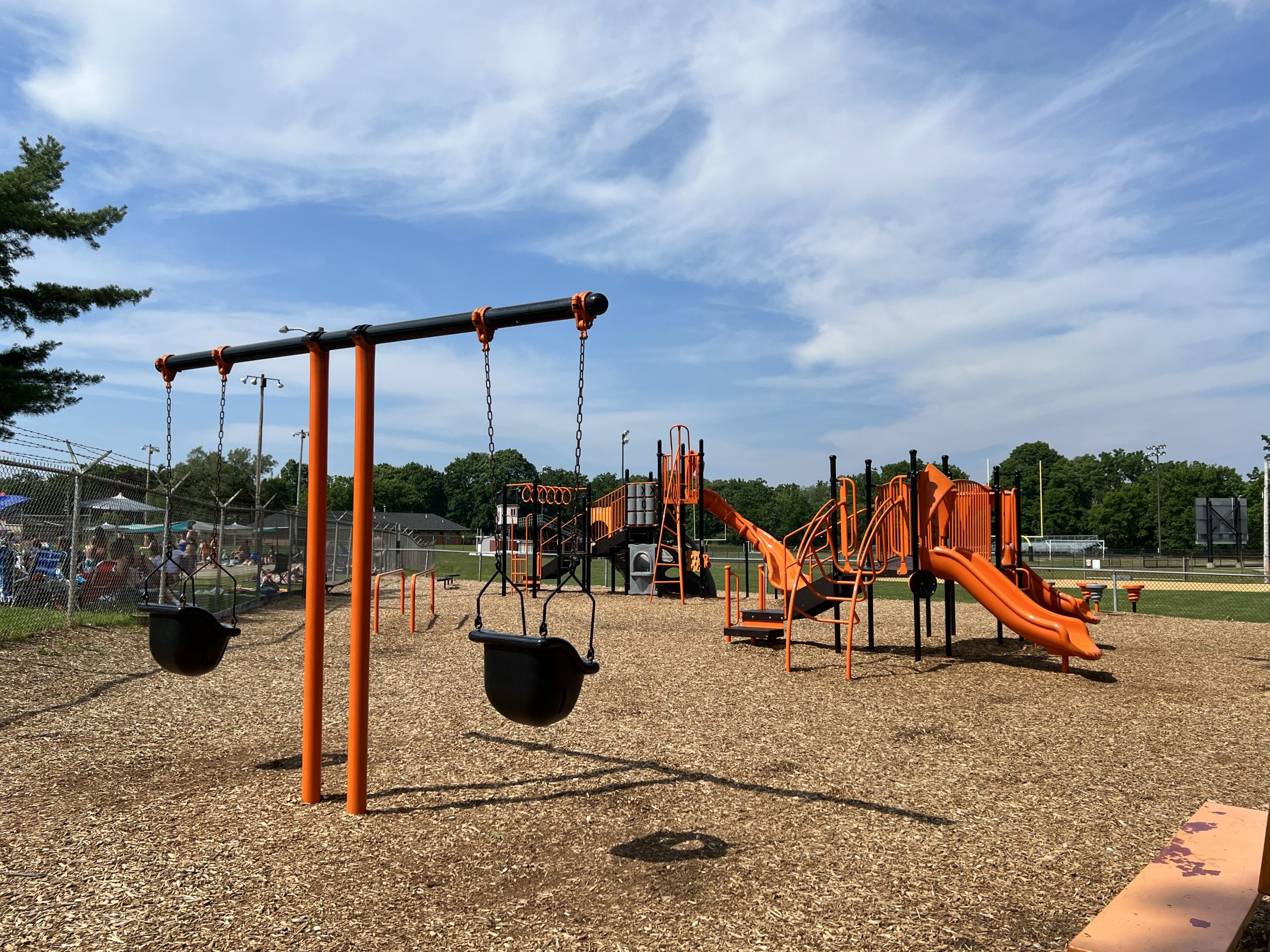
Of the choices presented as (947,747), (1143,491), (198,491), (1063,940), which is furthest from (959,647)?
(1143,491)

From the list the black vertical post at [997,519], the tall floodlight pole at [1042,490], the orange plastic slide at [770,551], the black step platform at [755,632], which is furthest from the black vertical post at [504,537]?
the tall floodlight pole at [1042,490]

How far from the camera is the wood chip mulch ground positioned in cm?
364

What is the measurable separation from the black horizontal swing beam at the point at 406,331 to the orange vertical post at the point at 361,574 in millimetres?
133

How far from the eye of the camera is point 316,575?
5.23 metres

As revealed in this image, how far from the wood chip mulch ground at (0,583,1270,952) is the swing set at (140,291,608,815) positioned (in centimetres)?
58

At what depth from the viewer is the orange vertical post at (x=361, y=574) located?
4.95 meters

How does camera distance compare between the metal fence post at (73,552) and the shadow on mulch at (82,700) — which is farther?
the metal fence post at (73,552)

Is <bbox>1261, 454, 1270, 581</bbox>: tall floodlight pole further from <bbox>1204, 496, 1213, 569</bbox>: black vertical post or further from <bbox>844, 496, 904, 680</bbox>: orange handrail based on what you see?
<bbox>844, 496, 904, 680</bbox>: orange handrail

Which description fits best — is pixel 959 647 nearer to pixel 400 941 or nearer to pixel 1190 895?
Answer: pixel 1190 895

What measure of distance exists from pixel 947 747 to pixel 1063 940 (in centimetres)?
336

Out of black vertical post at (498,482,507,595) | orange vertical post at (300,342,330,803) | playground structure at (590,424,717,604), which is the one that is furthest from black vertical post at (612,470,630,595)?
orange vertical post at (300,342,330,803)

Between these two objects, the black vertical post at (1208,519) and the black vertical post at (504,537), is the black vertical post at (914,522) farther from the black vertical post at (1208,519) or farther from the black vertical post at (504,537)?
the black vertical post at (1208,519)

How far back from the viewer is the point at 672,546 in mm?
21609

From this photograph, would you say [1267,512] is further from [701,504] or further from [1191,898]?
[1191,898]
